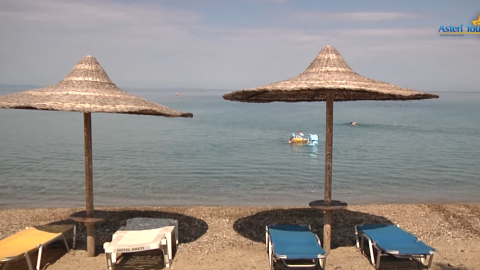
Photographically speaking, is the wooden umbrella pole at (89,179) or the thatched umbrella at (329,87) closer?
the thatched umbrella at (329,87)

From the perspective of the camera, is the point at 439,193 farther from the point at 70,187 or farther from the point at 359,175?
the point at 70,187

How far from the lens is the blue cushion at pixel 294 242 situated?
4.92 meters

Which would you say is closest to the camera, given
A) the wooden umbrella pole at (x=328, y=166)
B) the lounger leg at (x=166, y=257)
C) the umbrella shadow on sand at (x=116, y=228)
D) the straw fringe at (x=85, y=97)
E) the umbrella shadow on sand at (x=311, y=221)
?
the straw fringe at (x=85, y=97)

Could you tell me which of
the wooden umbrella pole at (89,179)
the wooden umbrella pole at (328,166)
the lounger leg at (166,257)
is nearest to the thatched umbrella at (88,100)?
the wooden umbrella pole at (89,179)

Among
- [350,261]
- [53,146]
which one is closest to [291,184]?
[350,261]

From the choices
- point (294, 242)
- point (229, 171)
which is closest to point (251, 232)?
point (294, 242)

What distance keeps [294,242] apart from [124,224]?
10.2 feet

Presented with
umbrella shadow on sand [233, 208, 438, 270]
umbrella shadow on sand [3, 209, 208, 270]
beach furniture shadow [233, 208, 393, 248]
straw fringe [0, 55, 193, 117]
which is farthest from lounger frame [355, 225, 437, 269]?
straw fringe [0, 55, 193, 117]

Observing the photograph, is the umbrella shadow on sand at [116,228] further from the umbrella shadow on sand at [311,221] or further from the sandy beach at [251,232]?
the umbrella shadow on sand at [311,221]

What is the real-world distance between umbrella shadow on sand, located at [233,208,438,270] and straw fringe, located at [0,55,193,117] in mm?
2501

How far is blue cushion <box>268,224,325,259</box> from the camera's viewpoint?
492cm

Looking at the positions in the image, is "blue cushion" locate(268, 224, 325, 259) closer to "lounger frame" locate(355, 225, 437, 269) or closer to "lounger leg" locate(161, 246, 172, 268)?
"lounger frame" locate(355, 225, 437, 269)

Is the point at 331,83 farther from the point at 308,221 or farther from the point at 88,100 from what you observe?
the point at 308,221

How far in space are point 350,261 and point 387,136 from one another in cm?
2225
